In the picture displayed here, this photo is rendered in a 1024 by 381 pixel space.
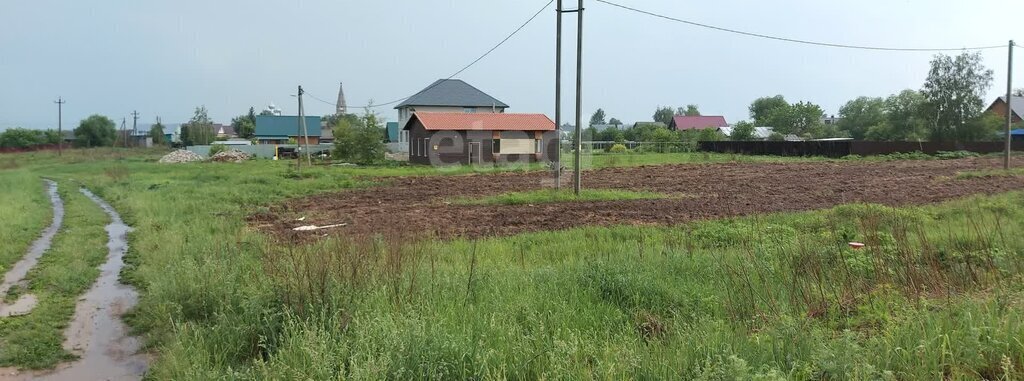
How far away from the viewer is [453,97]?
60.2 m

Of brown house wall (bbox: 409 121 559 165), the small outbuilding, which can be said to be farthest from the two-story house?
brown house wall (bbox: 409 121 559 165)

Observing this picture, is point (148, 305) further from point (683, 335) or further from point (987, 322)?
point (987, 322)

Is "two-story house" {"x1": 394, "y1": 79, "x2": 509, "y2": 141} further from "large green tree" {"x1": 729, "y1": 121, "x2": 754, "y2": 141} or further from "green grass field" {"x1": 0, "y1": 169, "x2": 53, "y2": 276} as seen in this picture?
"green grass field" {"x1": 0, "y1": 169, "x2": 53, "y2": 276}

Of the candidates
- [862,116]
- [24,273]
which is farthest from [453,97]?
[862,116]

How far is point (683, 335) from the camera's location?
378 cm

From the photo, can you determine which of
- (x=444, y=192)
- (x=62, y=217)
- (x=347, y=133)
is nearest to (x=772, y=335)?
(x=444, y=192)

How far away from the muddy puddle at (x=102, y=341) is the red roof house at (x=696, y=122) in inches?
3637

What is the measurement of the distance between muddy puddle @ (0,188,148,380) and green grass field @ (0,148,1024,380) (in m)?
0.20

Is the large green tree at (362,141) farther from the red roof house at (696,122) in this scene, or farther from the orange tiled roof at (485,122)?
the red roof house at (696,122)

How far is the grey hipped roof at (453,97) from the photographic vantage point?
59.5 m

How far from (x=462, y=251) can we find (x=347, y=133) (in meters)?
34.9

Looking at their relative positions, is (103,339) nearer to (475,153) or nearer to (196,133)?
(475,153)

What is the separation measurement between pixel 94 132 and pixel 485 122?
6938 centimetres

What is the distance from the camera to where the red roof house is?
95.0 metres
